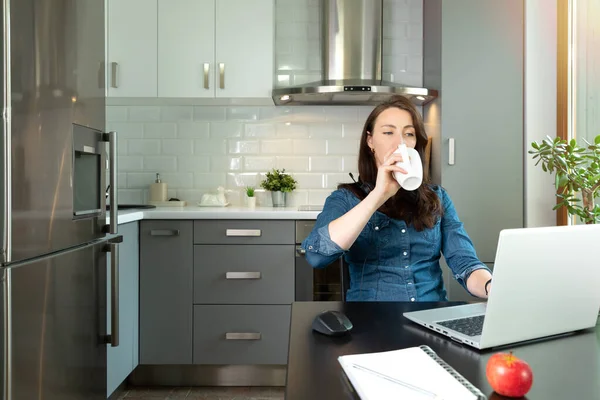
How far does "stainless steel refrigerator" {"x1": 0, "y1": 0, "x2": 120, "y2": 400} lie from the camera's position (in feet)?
5.35

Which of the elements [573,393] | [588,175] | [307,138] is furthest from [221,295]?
[573,393]

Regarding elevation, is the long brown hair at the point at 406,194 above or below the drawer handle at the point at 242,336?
above

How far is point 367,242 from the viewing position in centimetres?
173

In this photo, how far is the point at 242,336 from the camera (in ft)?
9.70

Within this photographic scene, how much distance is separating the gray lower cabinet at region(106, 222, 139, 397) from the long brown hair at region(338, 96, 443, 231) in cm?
129

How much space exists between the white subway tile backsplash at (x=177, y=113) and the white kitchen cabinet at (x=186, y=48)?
1.05ft

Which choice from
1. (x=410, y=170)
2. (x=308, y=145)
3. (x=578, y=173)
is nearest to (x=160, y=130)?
(x=308, y=145)

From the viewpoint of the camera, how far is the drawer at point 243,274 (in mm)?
2965

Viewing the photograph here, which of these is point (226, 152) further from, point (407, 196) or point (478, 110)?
point (407, 196)

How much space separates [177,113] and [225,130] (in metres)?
0.34

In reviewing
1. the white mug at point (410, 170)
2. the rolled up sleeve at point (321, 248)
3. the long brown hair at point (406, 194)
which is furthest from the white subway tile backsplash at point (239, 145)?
the white mug at point (410, 170)

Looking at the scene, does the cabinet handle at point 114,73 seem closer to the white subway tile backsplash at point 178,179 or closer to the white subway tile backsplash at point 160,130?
the white subway tile backsplash at point 160,130

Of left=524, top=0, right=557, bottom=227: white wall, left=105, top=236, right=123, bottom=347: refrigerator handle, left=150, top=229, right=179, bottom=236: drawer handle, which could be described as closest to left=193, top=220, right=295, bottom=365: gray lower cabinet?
left=150, top=229, right=179, bottom=236: drawer handle

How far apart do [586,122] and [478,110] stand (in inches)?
22.2
